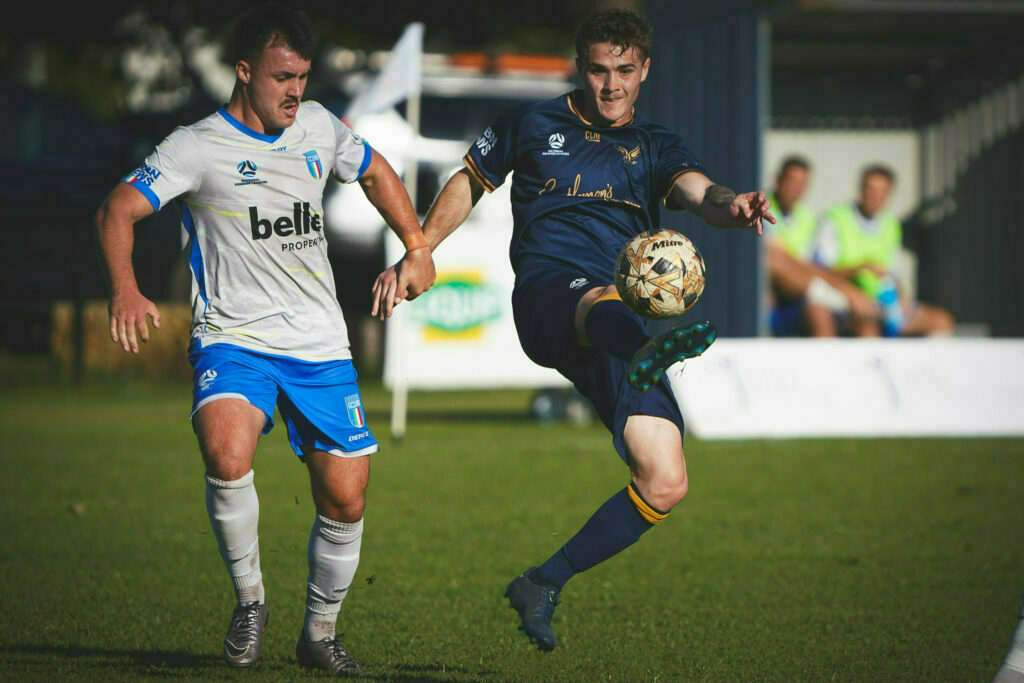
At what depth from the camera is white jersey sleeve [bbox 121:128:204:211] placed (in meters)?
4.73

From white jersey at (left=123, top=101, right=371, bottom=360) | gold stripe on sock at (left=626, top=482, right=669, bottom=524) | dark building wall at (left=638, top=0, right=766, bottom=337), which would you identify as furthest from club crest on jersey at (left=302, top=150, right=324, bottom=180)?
dark building wall at (left=638, top=0, right=766, bottom=337)

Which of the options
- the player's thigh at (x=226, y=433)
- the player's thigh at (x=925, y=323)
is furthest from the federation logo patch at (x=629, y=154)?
the player's thigh at (x=925, y=323)

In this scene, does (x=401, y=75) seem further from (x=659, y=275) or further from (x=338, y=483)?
(x=659, y=275)

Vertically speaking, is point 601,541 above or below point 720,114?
below

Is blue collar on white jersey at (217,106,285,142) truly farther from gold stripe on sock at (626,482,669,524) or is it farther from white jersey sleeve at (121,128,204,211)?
gold stripe on sock at (626,482,669,524)

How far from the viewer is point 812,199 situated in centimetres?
1652

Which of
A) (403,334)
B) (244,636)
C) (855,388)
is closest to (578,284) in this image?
(244,636)

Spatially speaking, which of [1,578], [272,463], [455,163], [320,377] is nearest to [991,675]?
[320,377]

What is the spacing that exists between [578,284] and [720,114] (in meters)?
8.95

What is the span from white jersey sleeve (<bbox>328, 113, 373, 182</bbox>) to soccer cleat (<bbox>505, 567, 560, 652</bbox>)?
1743 mm

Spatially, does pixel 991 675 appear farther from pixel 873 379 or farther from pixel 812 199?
pixel 812 199

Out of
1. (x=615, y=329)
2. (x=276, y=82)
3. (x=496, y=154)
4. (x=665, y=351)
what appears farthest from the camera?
(x=496, y=154)

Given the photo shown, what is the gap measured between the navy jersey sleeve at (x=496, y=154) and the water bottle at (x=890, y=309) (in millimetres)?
8967

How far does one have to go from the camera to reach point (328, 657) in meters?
4.95
